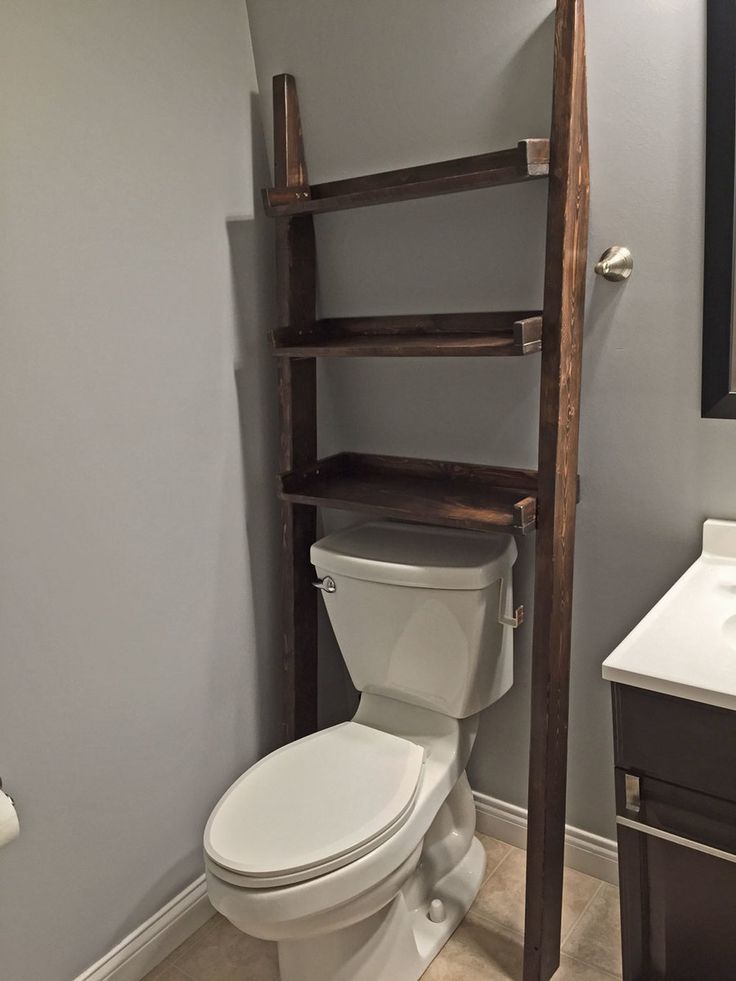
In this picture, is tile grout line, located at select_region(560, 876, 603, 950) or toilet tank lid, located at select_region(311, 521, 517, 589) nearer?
toilet tank lid, located at select_region(311, 521, 517, 589)

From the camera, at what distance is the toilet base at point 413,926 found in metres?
1.61

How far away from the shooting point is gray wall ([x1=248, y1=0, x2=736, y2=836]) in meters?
1.53

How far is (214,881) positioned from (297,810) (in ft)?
0.62

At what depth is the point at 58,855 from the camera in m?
1.61

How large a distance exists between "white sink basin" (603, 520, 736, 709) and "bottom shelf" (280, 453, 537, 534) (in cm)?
30

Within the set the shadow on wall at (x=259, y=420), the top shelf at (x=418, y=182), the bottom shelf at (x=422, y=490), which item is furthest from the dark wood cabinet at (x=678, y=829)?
the shadow on wall at (x=259, y=420)

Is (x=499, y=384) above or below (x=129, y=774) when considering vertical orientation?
above

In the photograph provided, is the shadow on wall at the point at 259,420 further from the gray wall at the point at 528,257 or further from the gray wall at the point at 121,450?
the gray wall at the point at 528,257

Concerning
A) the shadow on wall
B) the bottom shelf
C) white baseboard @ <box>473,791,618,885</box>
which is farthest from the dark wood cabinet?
the shadow on wall

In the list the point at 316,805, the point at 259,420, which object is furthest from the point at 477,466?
the point at 316,805

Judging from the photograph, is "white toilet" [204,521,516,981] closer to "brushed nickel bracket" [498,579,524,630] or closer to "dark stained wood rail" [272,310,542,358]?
"brushed nickel bracket" [498,579,524,630]

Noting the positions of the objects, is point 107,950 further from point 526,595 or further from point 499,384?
point 499,384

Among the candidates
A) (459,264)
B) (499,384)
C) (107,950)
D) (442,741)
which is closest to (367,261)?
(459,264)

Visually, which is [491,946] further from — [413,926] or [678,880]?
[678,880]
